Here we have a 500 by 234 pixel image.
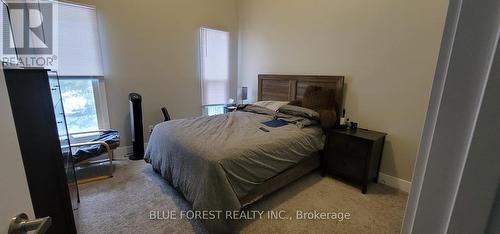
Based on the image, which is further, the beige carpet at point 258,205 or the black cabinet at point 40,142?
the beige carpet at point 258,205

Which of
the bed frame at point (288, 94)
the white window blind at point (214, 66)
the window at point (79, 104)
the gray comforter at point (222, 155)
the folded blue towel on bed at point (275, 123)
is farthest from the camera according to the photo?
the white window blind at point (214, 66)

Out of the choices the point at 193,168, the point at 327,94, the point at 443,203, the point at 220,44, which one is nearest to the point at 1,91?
the point at 443,203

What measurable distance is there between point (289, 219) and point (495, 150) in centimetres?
189

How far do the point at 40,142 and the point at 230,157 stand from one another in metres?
1.21

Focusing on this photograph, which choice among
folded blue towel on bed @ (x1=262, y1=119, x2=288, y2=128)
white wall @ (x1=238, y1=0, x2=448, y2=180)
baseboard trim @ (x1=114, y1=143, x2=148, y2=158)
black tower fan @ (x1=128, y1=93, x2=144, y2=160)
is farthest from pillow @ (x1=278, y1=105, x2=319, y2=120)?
baseboard trim @ (x1=114, y1=143, x2=148, y2=158)

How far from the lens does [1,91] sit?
23.5 inches

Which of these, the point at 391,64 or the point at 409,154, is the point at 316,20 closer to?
the point at 391,64

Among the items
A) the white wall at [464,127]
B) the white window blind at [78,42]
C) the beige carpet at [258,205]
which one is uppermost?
the white window blind at [78,42]

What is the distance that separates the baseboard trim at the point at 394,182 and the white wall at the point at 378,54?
50 mm

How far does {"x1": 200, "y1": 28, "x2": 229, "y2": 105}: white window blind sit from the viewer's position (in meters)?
4.01

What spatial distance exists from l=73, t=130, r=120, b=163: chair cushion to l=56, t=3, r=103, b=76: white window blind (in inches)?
35.3

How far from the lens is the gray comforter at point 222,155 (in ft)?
5.51

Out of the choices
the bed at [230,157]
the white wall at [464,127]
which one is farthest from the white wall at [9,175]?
the bed at [230,157]

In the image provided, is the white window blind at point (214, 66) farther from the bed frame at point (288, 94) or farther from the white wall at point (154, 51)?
the bed frame at point (288, 94)
